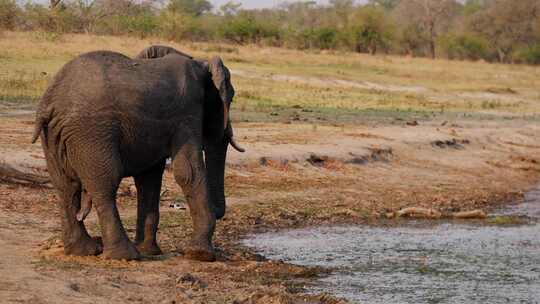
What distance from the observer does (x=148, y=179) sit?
31.5 ft

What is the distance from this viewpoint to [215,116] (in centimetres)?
970

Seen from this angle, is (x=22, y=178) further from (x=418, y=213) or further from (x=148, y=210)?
(x=418, y=213)

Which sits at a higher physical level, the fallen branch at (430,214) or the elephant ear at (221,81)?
the elephant ear at (221,81)

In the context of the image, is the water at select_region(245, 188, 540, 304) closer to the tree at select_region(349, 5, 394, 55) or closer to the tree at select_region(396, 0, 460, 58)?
the tree at select_region(349, 5, 394, 55)

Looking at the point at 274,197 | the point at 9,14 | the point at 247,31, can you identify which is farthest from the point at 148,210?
the point at 247,31

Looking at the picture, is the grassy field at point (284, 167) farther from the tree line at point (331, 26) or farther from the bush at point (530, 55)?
the bush at point (530, 55)

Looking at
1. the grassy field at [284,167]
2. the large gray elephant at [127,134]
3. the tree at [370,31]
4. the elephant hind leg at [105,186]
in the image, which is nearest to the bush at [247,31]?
the tree at [370,31]

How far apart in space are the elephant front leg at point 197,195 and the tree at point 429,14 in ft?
202

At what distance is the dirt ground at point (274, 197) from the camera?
798cm

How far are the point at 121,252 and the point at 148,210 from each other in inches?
34.2

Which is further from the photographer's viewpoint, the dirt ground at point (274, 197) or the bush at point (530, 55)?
the bush at point (530, 55)

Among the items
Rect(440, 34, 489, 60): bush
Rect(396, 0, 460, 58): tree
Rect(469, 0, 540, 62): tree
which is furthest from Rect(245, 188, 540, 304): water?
Rect(396, 0, 460, 58): tree

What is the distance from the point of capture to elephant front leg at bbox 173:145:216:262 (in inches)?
361

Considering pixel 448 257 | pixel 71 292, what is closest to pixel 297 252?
pixel 448 257
